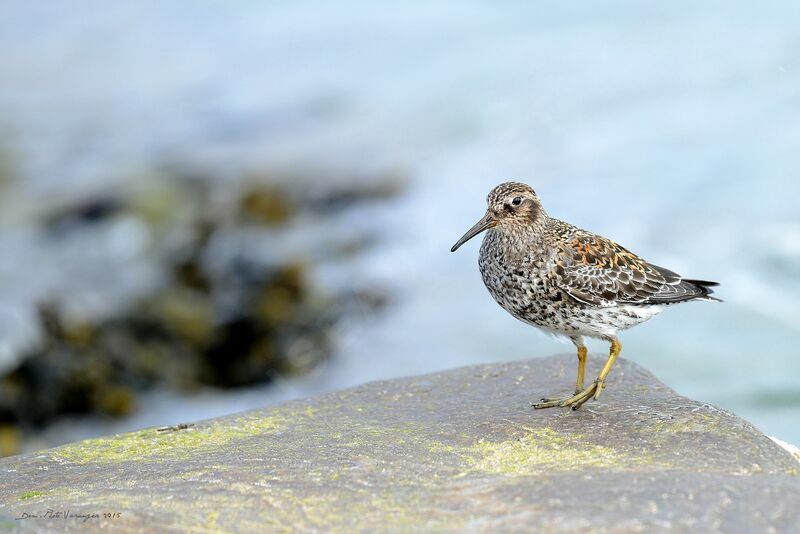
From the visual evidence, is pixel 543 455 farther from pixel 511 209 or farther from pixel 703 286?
pixel 703 286

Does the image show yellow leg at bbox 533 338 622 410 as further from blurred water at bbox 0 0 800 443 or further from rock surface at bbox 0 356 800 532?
blurred water at bbox 0 0 800 443

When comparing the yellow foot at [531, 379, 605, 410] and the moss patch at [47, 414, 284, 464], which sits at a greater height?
the yellow foot at [531, 379, 605, 410]

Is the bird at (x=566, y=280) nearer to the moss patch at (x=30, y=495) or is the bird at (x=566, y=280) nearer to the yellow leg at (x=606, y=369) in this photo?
the yellow leg at (x=606, y=369)

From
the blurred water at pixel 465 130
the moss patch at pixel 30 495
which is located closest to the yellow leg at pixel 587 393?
the moss patch at pixel 30 495

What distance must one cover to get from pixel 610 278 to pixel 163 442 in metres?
3.20

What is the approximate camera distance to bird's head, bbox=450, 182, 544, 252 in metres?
7.42

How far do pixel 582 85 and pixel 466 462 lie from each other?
14239mm

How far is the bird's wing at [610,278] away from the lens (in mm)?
7176

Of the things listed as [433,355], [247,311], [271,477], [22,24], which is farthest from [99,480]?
[22,24]

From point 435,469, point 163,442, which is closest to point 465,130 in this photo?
point 163,442

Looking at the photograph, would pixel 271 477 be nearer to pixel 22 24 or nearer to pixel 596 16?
pixel 596 16

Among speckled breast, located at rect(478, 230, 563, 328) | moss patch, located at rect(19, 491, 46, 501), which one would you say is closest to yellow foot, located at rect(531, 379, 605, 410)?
speckled breast, located at rect(478, 230, 563, 328)

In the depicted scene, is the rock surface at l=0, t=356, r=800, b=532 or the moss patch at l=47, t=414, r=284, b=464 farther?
the moss patch at l=47, t=414, r=284, b=464

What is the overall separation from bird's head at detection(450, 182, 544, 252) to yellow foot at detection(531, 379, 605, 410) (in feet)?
3.92
